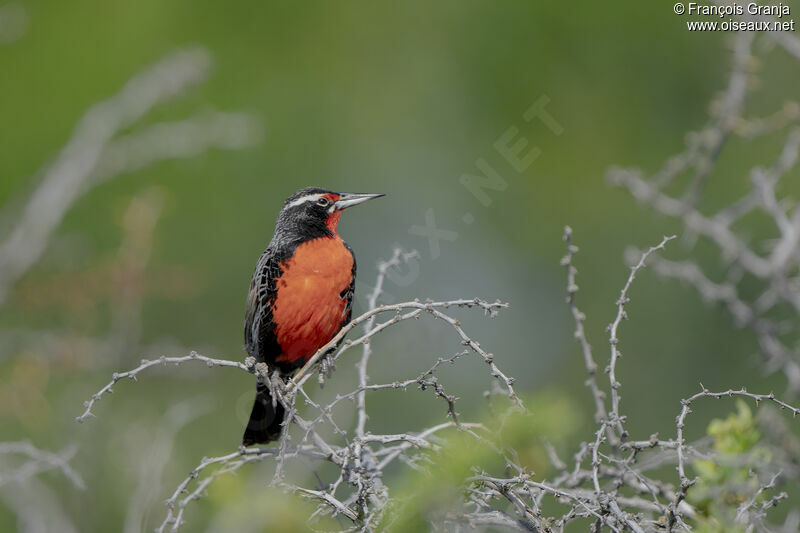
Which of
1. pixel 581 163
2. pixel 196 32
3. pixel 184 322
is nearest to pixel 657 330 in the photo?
pixel 581 163

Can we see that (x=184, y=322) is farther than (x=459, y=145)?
No

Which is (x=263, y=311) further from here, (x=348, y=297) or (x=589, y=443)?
(x=589, y=443)

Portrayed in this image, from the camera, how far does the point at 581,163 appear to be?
1395 centimetres

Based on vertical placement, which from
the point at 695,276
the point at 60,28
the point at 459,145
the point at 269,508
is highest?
the point at 60,28

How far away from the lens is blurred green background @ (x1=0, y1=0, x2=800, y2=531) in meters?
10.7

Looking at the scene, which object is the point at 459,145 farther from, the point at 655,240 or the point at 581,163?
the point at 655,240

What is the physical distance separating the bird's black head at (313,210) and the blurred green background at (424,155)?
3656mm

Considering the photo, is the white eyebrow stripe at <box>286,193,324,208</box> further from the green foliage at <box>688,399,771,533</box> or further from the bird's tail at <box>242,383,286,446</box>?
the green foliage at <box>688,399,771,533</box>

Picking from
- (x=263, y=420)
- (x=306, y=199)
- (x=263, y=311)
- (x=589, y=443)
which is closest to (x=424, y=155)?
(x=306, y=199)

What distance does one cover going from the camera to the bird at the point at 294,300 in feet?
15.0

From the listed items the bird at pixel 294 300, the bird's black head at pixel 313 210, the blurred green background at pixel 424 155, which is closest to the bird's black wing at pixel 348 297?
the bird at pixel 294 300

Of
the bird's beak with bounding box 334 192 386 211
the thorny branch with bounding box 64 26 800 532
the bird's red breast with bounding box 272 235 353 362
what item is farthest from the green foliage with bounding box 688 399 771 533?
the bird's beak with bounding box 334 192 386 211

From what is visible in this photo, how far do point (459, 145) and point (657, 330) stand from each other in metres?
4.33

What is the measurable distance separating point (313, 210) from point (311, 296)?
685 mm
